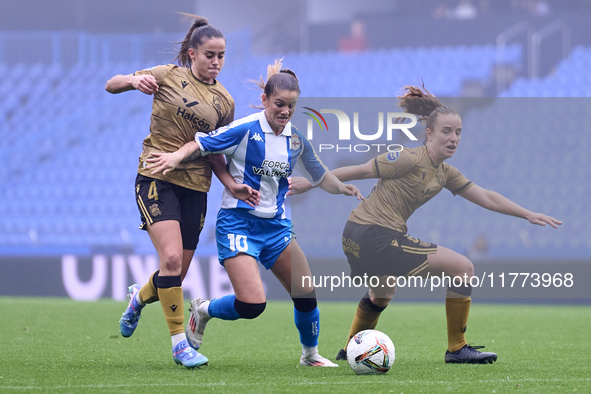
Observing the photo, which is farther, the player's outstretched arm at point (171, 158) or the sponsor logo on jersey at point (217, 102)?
the sponsor logo on jersey at point (217, 102)

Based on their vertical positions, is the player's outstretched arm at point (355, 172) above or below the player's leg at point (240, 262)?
above

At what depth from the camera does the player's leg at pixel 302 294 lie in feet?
15.2

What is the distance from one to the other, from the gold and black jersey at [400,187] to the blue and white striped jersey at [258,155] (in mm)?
873

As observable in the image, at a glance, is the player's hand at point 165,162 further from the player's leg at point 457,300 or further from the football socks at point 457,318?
the football socks at point 457,318

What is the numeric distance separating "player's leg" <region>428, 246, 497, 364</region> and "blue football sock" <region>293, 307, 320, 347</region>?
2.96ft

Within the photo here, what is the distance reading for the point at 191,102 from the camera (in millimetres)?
4660

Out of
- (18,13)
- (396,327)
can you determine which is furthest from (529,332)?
(18,13)

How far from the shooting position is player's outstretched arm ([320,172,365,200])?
4934 mm

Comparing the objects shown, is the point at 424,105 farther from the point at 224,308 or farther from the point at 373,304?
the point at 224,308

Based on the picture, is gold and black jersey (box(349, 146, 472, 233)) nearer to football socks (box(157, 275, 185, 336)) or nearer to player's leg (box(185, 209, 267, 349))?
player's leg (box(185, 209, 267, 349))

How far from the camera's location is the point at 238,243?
14.9 feet

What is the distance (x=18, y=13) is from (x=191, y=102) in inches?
717

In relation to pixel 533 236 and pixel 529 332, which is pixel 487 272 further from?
pixel 533 236

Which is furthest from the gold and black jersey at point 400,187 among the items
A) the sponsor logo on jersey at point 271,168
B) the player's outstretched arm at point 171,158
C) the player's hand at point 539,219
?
the player's outstretched arm at point 171,158
